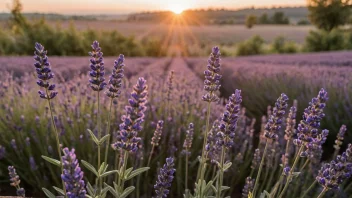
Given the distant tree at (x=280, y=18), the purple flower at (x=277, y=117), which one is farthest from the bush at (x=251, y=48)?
the distant tree at (x=280, y=18)

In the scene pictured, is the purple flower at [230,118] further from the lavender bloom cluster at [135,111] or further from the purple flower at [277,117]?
the lavender bloom cluster at [135,111]

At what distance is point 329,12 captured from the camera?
1593 inches

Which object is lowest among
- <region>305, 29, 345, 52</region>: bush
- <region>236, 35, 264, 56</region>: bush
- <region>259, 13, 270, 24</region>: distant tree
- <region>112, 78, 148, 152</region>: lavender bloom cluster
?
<region>236, 35, 264, 56</region>: bush

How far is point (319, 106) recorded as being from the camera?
122 centimetres

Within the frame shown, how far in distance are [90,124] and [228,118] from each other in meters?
1.91

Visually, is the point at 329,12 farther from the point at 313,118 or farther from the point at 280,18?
the point at 280,18

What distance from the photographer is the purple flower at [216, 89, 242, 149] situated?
1.26 metres

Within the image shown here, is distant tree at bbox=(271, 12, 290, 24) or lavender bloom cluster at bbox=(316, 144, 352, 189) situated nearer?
lavender bloom cluster at bbox=(316, 144, 352, 189)

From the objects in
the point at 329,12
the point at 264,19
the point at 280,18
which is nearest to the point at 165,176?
the point at 329,12

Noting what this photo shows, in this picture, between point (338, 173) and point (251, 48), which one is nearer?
point (338, 173)

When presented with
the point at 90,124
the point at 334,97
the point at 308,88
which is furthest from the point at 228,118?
the point at 308,88

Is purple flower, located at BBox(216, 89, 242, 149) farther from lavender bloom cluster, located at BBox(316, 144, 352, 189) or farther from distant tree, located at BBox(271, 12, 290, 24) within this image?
distant tree, located at BBox(271, 12, 290, 24)

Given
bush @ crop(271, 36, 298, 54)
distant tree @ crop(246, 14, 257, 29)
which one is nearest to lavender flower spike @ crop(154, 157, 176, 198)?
bush @ crop(271, 36, 298, 54)

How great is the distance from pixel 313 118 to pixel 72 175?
85 cm
